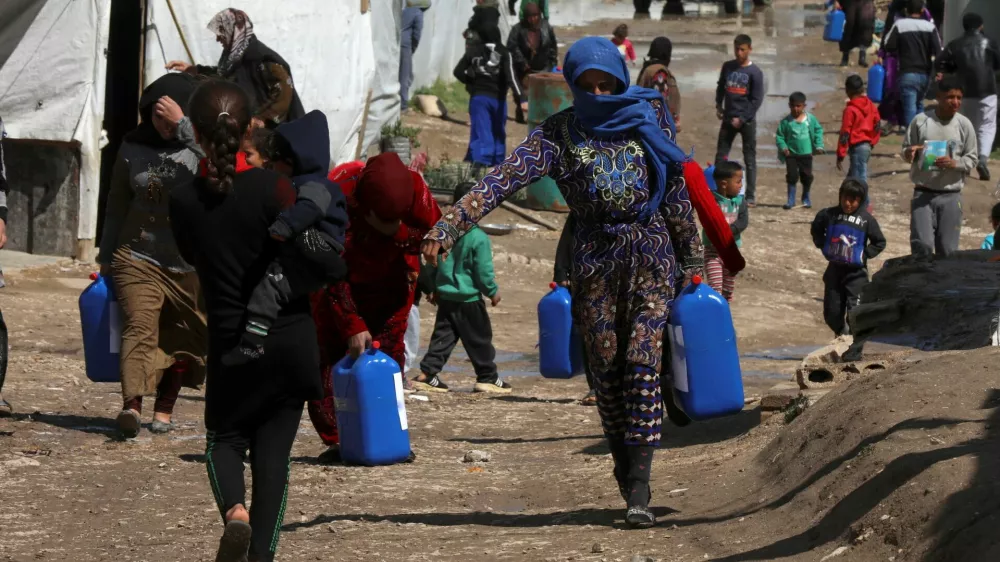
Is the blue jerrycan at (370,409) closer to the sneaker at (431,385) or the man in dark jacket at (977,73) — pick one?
the sneaker at (431,385)

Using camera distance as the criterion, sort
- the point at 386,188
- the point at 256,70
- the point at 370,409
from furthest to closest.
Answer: the point at 256,70
the point at 370,409
the point at 386,188

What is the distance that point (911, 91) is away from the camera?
19.3m

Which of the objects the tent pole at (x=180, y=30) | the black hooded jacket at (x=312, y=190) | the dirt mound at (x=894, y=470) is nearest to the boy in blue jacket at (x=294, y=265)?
the black hooded jacket at (x=312, y=190)

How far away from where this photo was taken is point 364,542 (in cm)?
568

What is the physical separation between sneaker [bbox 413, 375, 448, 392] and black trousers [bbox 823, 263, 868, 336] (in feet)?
9.34

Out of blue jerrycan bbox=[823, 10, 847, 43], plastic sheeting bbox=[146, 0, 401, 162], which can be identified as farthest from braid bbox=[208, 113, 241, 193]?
blue jerrycan bbox=[823, 10, 847, 43]

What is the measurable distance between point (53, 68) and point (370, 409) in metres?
6.27

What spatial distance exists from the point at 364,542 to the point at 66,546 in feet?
3.51

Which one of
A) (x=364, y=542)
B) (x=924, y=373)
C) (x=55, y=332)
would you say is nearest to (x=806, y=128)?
(x=55, y=332)

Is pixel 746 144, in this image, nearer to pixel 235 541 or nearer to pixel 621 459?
pixel 621 459

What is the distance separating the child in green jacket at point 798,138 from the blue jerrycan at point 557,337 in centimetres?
799

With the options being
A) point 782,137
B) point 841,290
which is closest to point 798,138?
point 782,137

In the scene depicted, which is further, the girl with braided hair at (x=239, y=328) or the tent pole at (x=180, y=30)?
the tent pole at (x=180, y=30)

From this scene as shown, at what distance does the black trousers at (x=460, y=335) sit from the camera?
9758mm
